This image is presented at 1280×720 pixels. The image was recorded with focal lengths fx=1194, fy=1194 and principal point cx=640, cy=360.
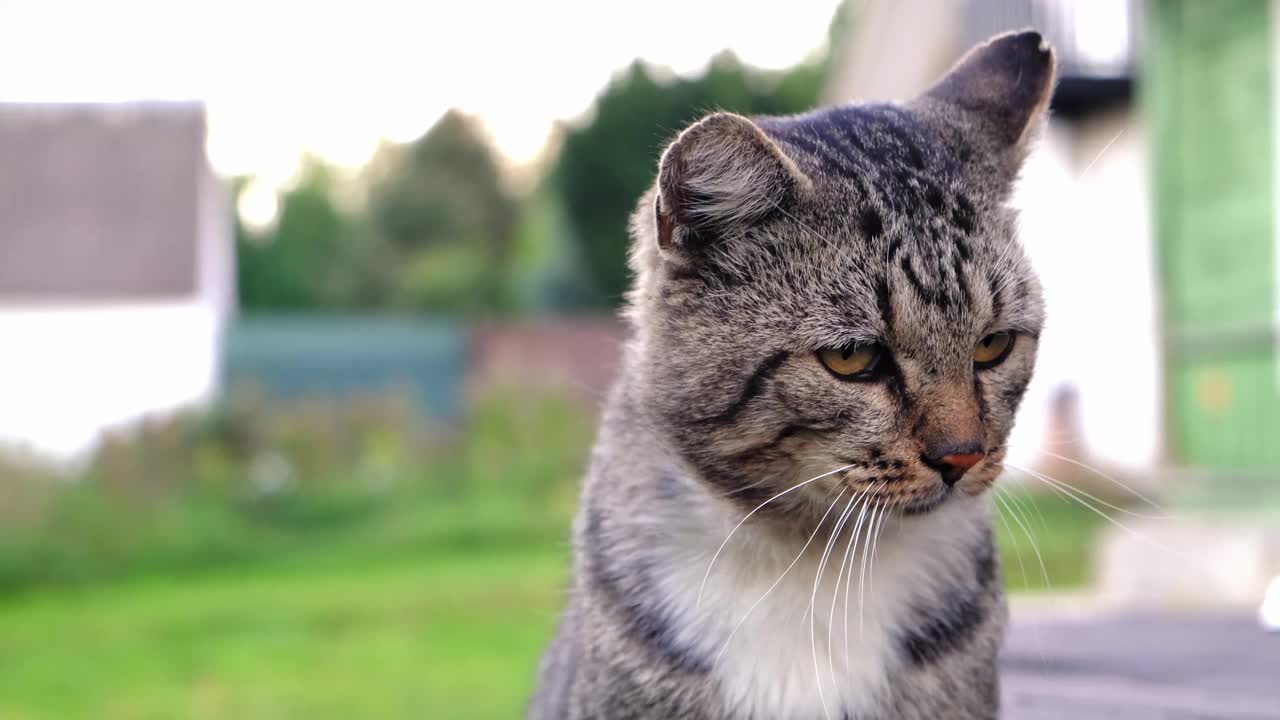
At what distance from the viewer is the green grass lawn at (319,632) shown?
18.3 ft

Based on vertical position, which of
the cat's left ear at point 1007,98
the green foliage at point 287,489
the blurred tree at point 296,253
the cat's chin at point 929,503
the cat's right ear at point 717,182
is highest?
the blurred tree at point 296,253

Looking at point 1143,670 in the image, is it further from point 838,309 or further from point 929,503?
point 838,309

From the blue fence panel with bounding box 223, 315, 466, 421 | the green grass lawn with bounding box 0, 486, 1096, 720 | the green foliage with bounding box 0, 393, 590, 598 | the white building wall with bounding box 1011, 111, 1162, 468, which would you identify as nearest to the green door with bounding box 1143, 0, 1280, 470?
the green grass lawn with bounding box 0, 486, 1096, 720

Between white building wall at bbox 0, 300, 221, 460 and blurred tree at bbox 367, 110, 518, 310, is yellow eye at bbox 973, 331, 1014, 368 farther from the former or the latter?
blurred tree at bbox 367, 110, 518, 310

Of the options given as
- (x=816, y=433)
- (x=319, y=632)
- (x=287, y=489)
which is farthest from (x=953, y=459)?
(x=287, y=489)

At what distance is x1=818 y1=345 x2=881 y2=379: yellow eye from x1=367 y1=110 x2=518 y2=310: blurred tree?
1144 inches

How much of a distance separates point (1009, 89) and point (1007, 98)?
0.07 ft

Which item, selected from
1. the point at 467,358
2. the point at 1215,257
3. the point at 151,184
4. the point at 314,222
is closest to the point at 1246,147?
the point at 1215,257

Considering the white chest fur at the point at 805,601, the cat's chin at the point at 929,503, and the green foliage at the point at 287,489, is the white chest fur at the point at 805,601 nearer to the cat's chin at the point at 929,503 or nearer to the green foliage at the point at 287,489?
the cat's chin at the point at 929,503

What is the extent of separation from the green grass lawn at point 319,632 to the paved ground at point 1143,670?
104 centimetres

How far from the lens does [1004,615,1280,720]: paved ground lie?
7.43 ft

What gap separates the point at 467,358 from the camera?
43.7ft

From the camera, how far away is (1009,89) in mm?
2131

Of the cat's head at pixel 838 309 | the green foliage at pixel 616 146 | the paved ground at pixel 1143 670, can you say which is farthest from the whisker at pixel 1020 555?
the green foliage at pixel 616 146
